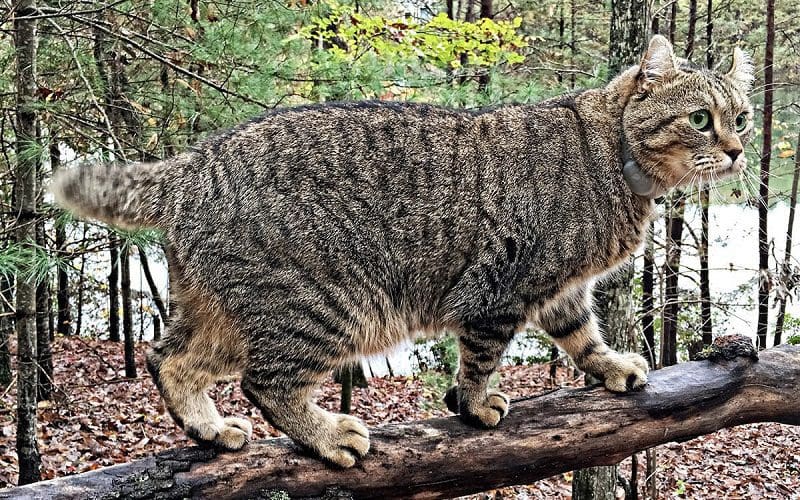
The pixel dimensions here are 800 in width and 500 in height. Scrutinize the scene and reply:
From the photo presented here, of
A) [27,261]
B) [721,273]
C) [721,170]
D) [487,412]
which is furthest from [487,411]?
[721,273]

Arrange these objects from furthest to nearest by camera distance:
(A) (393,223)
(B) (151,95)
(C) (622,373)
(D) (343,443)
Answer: (B) (151,95) < (C) (622,373) < (A) (393,223) < (D) (343,443)

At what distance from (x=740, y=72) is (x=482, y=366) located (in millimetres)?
1896

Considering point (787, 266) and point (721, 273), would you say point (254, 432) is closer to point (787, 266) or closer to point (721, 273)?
point (787, 266)

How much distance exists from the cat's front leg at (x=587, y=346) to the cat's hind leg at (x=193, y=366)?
1.45 m

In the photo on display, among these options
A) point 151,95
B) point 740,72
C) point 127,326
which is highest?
point 151,95

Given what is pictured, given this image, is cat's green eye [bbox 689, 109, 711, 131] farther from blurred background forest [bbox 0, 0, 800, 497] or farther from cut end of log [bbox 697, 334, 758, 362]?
cut end of log [bbox 697, 334, 758, 362]

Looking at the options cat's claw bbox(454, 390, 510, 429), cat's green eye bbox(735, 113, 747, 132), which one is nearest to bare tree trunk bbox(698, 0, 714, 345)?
cat's green eye bbox(735, 113, 747, 132)

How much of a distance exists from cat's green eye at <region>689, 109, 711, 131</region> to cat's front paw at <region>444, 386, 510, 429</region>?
1505mm

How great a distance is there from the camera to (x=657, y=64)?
128 inches

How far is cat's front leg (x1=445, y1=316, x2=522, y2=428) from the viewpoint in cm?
310

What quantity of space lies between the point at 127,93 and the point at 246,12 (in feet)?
3.94

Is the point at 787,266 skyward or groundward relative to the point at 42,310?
skyward

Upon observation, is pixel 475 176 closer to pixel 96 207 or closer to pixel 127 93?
pixel 96 207

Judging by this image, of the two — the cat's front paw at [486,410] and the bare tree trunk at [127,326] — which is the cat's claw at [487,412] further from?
the bare tree trunk at [127,326]
